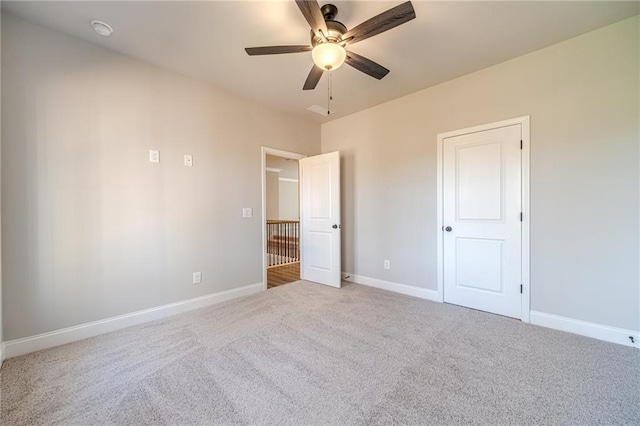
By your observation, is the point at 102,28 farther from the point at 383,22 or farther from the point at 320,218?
the point at 320,218

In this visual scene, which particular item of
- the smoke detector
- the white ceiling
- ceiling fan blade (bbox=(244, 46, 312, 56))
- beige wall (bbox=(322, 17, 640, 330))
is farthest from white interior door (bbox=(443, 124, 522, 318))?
the smoke detector

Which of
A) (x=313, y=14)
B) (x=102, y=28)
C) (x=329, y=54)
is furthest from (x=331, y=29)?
(x=102, y=28)

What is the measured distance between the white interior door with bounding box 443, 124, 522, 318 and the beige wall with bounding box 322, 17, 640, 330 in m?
0.15

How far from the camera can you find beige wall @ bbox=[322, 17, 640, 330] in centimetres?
213

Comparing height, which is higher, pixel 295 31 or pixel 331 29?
pixel 295 31

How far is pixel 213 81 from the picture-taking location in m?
3.04

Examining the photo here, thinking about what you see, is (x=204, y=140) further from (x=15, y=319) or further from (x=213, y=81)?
(x=15, y=319)

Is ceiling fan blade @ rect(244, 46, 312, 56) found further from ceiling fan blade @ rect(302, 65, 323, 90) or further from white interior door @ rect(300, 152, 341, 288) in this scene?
white interior door @ rect(300, 152, 341, 288)

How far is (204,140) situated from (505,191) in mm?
3502

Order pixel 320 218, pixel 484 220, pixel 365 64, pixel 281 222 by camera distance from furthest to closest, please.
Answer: pixel 281 222
pixel 320 218
pixel 484 220
pixel 365 64

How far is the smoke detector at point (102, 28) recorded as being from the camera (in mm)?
2090

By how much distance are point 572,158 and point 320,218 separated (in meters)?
2.96

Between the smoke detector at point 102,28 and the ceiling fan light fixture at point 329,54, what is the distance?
183cm

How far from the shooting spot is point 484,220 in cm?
286
